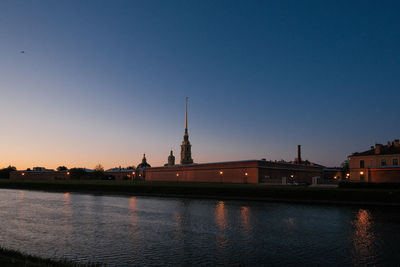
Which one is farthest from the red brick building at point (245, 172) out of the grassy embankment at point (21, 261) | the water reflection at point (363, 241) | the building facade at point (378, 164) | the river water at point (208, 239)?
the grassy embankment at point (21, 261)

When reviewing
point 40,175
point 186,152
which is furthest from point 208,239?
point 40,175

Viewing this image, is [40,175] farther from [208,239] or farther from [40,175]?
[208,239]

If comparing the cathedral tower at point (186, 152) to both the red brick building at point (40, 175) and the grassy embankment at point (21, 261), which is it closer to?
the red brick building at point (40, 175)

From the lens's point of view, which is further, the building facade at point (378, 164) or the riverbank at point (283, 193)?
the building facade at point (378, 164)

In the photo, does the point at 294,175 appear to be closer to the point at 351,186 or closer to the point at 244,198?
the point at 351,186

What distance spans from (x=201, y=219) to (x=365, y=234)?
10.2 m

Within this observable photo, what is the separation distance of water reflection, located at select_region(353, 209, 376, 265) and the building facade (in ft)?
151

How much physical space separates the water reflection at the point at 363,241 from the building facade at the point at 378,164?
4616cm

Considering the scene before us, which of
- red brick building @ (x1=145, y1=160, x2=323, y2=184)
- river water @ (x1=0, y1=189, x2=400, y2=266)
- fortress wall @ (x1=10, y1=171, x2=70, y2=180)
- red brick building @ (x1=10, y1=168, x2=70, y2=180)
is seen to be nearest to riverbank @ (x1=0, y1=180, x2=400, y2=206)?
river water @ (x1=0, y1=189, x2=400, y2=266)

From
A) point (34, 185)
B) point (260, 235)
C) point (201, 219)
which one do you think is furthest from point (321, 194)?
point (34, 185)

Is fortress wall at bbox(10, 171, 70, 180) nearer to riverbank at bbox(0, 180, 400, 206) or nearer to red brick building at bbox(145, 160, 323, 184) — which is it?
red brick building at bbox(145, 160, 323, 184)

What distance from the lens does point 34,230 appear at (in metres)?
17.9

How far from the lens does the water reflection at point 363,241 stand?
1251 cm

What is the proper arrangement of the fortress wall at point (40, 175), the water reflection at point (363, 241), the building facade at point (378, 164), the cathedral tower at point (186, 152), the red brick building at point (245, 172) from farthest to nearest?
the fortress wall at point (40, 175), the cathedral tower at point (186, 152), the red brick building at point (245, 172), the building facade at point (378, 164), the water reflection at point (363, 241)
